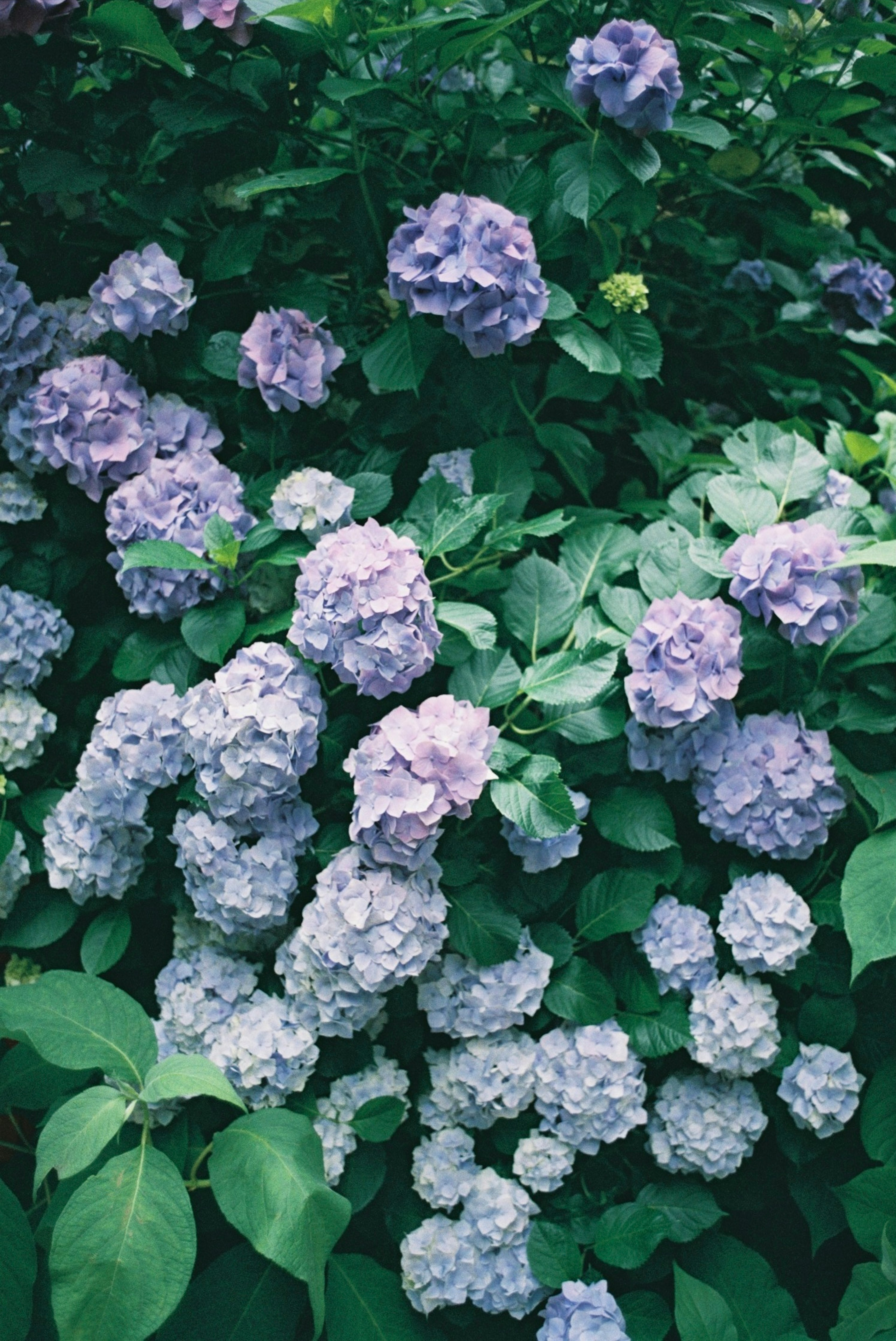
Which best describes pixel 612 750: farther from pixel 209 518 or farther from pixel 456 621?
pixel 209 518

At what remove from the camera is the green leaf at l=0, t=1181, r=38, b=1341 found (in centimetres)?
116

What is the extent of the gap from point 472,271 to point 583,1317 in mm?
1379

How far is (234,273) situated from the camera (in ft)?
5.37

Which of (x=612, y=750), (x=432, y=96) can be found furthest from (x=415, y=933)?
(x=432, y=96)

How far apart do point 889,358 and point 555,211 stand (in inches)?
45.0

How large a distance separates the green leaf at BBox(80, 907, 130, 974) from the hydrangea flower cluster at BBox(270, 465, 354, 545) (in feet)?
2.05

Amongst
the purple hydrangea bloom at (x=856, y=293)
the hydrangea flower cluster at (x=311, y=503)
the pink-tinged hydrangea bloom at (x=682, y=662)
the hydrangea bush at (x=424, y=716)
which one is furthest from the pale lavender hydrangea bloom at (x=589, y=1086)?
the purple hydrangea bloom at (x=856, y=293)

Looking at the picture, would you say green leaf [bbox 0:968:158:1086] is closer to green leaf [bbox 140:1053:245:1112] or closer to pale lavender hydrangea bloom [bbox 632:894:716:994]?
green leaf [bbox 140:1053:245:1112]

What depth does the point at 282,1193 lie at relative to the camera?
1.15m

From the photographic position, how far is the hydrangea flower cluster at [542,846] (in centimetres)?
146

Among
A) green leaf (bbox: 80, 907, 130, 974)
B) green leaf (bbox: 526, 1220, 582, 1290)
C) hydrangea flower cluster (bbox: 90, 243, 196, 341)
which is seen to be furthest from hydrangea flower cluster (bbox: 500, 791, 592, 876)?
hydrangea flower cluster (bbox: 90, 243, 196, 341)

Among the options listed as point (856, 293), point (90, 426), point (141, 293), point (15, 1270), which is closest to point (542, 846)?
point (15, 1270)

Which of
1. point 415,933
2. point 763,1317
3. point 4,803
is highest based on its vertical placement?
point 415,933

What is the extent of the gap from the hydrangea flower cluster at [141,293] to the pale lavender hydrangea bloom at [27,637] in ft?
1.43
